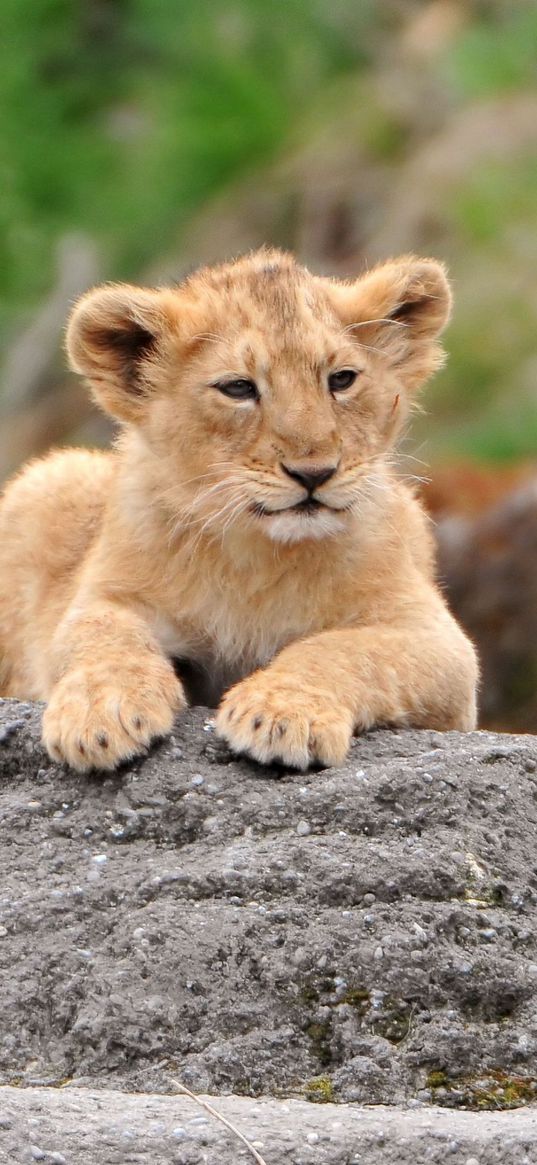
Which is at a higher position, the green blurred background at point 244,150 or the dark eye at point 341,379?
the green blurred background at point 244,150

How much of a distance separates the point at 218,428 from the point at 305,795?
153cm

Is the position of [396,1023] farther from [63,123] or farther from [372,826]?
[63,123]

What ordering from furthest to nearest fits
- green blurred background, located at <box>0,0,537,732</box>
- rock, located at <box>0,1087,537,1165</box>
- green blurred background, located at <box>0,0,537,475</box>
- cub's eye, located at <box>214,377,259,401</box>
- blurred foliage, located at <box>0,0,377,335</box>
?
1. blurred foliage, located at <box>0,0,377,335</box>
2. green blurred background, located at <box>0,0,537,475</box>
3. green blurred background, located at <box>0,0,537,732</box>
4. cub's eye, located at <box>214,377,259,401</box>
5. rock, located at <box>0,1087,537,1165</box>

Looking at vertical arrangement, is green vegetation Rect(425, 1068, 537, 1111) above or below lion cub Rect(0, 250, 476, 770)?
below

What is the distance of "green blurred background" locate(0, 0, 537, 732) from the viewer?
2094cm

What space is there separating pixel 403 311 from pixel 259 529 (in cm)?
141

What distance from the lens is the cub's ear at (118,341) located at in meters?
6.85

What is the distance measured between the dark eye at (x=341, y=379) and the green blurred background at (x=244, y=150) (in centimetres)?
1278

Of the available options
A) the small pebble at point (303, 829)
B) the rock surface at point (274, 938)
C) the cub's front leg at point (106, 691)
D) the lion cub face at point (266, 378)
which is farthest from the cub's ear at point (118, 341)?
the small pebble at point (303, 829)

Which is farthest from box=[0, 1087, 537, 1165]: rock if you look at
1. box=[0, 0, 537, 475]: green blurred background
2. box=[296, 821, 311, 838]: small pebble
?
box=[0, 0, 537, 475]: green blurred background

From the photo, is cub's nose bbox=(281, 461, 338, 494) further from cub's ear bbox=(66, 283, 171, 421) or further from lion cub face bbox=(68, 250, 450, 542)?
cub's ear bbox=(66, 283, 171, 421)

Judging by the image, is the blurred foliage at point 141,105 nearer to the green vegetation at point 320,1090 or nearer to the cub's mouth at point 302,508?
the cub's mouth at point 302,508

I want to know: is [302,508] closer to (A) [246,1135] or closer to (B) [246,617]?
(B) [246,617]

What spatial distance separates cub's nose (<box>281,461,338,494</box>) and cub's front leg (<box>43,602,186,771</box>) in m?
0.83
